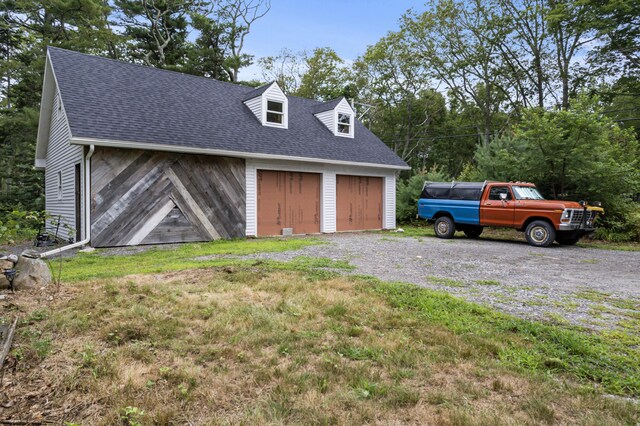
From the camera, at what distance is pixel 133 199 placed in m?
9.83

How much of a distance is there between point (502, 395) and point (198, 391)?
1.95 m

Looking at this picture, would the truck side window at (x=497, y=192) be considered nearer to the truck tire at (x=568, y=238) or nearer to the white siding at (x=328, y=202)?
the truck tire at (x=568, y=238)

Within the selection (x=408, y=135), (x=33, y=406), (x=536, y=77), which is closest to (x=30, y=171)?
(x=33, y=406)

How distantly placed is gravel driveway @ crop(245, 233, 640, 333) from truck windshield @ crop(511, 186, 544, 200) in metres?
1.50

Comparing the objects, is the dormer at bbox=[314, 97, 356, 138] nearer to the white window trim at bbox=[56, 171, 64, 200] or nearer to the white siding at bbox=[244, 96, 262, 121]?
the white siding at bbox=[244, 96, 262, 121]

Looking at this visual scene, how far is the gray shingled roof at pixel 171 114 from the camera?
9875 mm

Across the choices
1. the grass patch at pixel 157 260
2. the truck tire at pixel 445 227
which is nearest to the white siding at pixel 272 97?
the grass patch at pixel 157 260

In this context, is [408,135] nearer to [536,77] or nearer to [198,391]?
[536,77]

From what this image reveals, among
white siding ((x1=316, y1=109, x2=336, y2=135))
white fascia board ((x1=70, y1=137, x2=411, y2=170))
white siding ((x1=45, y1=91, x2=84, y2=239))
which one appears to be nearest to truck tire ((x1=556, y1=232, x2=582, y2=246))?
white fascia board ((x1=70, y1=137, x2=411, y2=170))

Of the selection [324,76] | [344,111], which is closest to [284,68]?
[324,76]

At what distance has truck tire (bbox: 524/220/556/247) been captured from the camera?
34.3ft

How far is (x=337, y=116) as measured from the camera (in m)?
16.1

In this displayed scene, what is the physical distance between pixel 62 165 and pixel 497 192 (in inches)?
534

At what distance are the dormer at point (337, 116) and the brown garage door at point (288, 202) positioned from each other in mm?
3327
